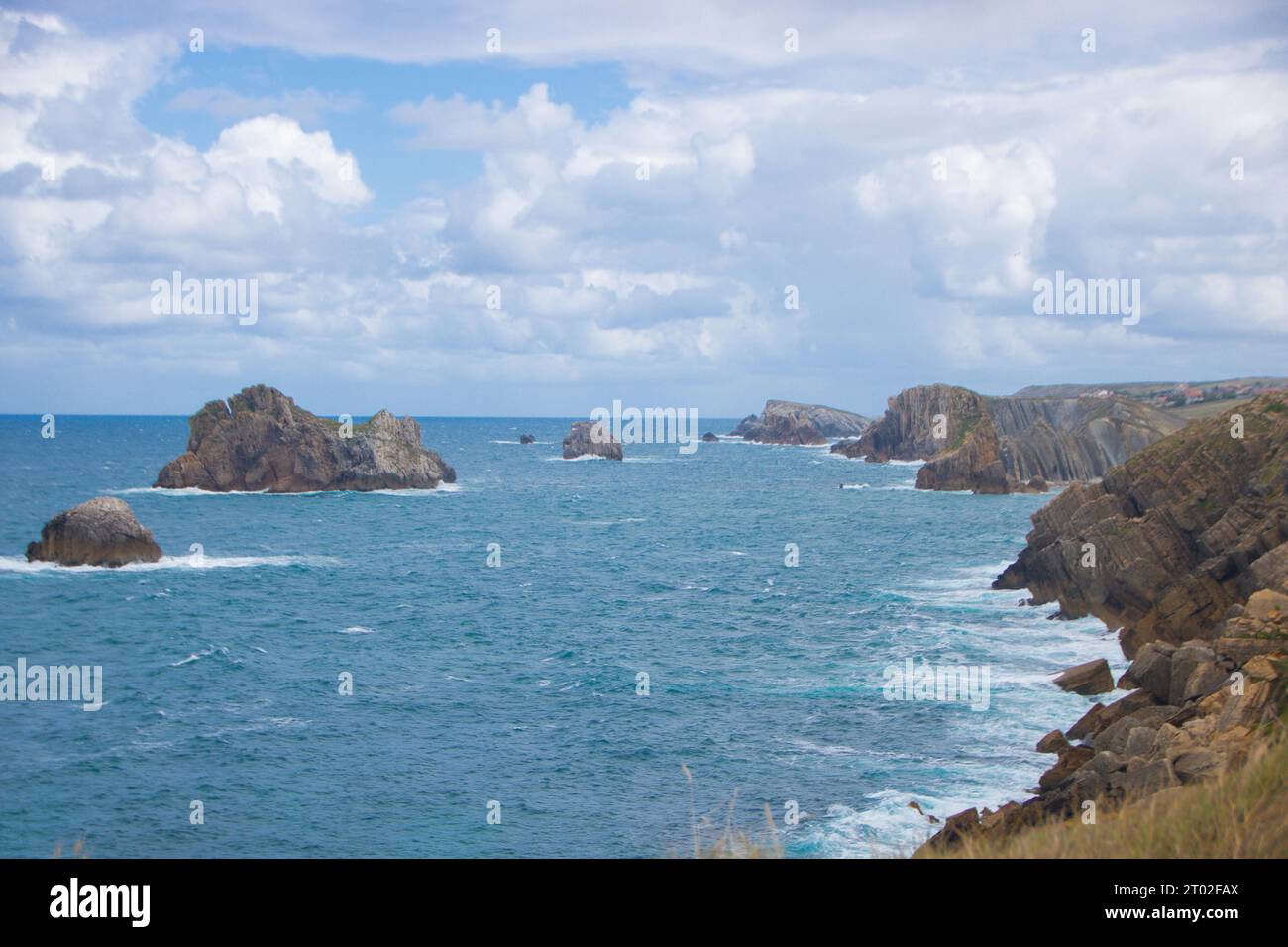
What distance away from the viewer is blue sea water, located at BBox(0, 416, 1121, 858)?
2697cm

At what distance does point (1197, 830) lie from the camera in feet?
25.1

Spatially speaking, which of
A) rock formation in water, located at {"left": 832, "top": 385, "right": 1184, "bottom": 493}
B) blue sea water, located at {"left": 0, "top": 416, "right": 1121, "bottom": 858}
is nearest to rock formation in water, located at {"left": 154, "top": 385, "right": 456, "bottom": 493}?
blue sea water, located at {"left": 0, "top": 416, "right": 1121, "bottom": 858}

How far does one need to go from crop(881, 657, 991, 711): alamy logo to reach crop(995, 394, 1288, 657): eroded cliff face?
240 inches

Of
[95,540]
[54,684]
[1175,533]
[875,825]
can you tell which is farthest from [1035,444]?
[54,684]

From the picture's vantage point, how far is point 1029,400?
6501 inches

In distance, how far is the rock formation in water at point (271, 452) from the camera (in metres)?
113
